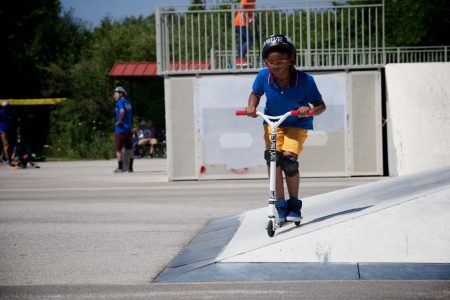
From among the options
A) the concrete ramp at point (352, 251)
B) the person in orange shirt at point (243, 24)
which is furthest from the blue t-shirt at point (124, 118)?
the concrete ramp at point (352, 251)

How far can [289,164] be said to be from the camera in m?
7.81

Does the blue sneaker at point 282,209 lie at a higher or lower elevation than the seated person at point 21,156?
lower

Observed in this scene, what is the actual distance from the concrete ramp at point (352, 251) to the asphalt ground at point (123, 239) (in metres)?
0.23

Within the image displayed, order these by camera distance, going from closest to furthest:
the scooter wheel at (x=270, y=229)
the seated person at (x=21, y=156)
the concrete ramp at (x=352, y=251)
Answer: the concrete ramp at (x=352, y=251) < the scooter wheel at (x=270, y=229) < the seated person at (x=21, y=156)

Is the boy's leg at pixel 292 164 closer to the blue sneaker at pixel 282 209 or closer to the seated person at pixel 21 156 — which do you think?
the blue sneaker at pixel 282 209

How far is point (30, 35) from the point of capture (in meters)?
55.5

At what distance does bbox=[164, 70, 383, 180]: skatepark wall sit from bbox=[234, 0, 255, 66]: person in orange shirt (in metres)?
0.59

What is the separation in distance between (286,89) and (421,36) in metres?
41.9

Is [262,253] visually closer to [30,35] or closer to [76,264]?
[76,264]

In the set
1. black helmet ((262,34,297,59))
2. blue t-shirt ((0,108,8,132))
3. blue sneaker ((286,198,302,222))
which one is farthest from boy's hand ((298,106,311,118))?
blue t-shirt ((0,108,8,132))

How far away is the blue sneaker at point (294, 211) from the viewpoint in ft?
25.6

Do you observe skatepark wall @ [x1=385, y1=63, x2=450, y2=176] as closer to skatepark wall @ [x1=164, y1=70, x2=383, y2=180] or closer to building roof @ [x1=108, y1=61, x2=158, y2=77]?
skatepark wall @ [x1=164, y1=70, x2=383, y2=180]

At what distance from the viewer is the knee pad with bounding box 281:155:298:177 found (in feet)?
25.6

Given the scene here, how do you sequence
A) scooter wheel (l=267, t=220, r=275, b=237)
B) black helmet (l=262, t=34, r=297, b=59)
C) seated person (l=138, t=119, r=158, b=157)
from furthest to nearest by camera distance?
seated person (l=138, t=119, r=158, b=157)
black helmet (l=262, t=34, r=297, b=59)
scooter wheel (l=267, t=220, r=275, b=237)
